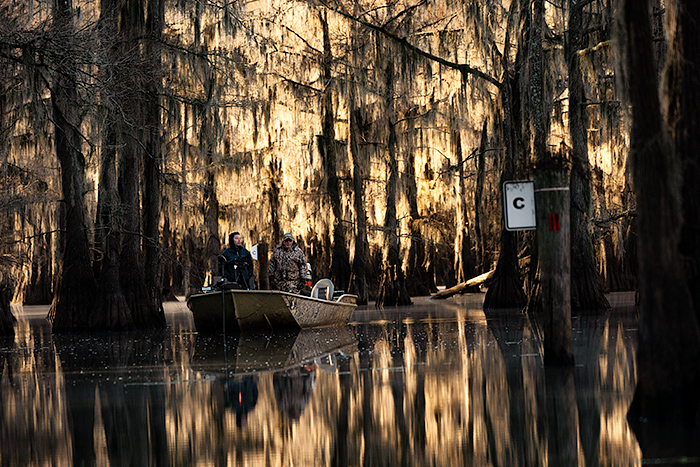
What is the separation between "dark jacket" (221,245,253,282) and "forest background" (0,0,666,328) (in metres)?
2.62

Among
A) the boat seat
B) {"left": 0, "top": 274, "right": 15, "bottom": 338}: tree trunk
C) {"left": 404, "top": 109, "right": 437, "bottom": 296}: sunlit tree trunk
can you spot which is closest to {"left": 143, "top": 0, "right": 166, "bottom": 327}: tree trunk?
{"left": 0, "top": 274, "right": 15, "bottom": 338}: tree trunk

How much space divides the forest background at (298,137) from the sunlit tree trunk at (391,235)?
7cm

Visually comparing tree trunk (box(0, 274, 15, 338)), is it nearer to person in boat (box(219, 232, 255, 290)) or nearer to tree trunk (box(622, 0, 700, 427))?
person in boat (box(219, 232, 255, 290))

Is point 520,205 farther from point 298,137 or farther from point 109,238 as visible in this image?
point 298,137

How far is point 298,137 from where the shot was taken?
110 ft

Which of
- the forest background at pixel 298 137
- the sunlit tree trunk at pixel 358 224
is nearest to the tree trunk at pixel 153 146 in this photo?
the forest background at pixel 298 137

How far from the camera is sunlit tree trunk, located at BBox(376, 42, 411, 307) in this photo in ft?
99.1

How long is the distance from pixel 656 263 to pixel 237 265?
12847 millimetres

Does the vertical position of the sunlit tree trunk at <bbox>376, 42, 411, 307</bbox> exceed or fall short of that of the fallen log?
it exceeds it

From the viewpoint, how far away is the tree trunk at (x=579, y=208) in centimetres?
2056

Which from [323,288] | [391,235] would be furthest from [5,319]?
[391,235]

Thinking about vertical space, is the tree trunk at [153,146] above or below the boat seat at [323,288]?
above

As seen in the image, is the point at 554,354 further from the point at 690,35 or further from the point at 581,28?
the point at 581,28

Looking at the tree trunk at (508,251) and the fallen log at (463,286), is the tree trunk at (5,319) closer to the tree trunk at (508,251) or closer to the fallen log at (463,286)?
the tree trunk at (508,251)
